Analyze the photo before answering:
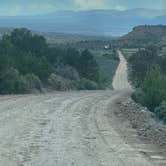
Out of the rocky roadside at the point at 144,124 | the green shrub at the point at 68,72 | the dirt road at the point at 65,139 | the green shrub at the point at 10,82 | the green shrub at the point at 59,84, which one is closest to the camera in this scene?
the dirt road at the point at 65,139

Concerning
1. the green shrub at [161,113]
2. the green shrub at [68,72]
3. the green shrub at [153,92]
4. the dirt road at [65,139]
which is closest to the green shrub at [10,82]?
the green shrub at [153,92]

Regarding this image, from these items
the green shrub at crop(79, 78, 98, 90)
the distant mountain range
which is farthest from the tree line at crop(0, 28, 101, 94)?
the distant mountain range

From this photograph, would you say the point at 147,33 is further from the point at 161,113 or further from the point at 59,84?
the point at 161,113

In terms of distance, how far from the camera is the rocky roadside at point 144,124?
16.5m

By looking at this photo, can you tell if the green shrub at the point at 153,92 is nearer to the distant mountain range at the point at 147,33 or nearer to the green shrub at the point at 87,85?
the green shrub at the point at 87,85

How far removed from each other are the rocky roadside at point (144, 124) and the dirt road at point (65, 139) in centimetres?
48

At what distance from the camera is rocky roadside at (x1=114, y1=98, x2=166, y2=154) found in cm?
1648

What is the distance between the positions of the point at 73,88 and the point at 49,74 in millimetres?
4783

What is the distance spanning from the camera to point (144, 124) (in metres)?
20.3

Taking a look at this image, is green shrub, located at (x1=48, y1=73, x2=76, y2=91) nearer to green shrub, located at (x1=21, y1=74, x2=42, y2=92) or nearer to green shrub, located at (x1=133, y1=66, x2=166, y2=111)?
green shrub, located at (x1=21, y1=74, x2=42, y2=92)

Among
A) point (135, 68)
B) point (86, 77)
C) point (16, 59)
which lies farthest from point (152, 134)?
point (135, 68)

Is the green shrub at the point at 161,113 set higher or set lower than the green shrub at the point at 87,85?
higher

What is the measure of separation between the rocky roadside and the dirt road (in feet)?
1.57

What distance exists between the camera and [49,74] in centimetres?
5522
